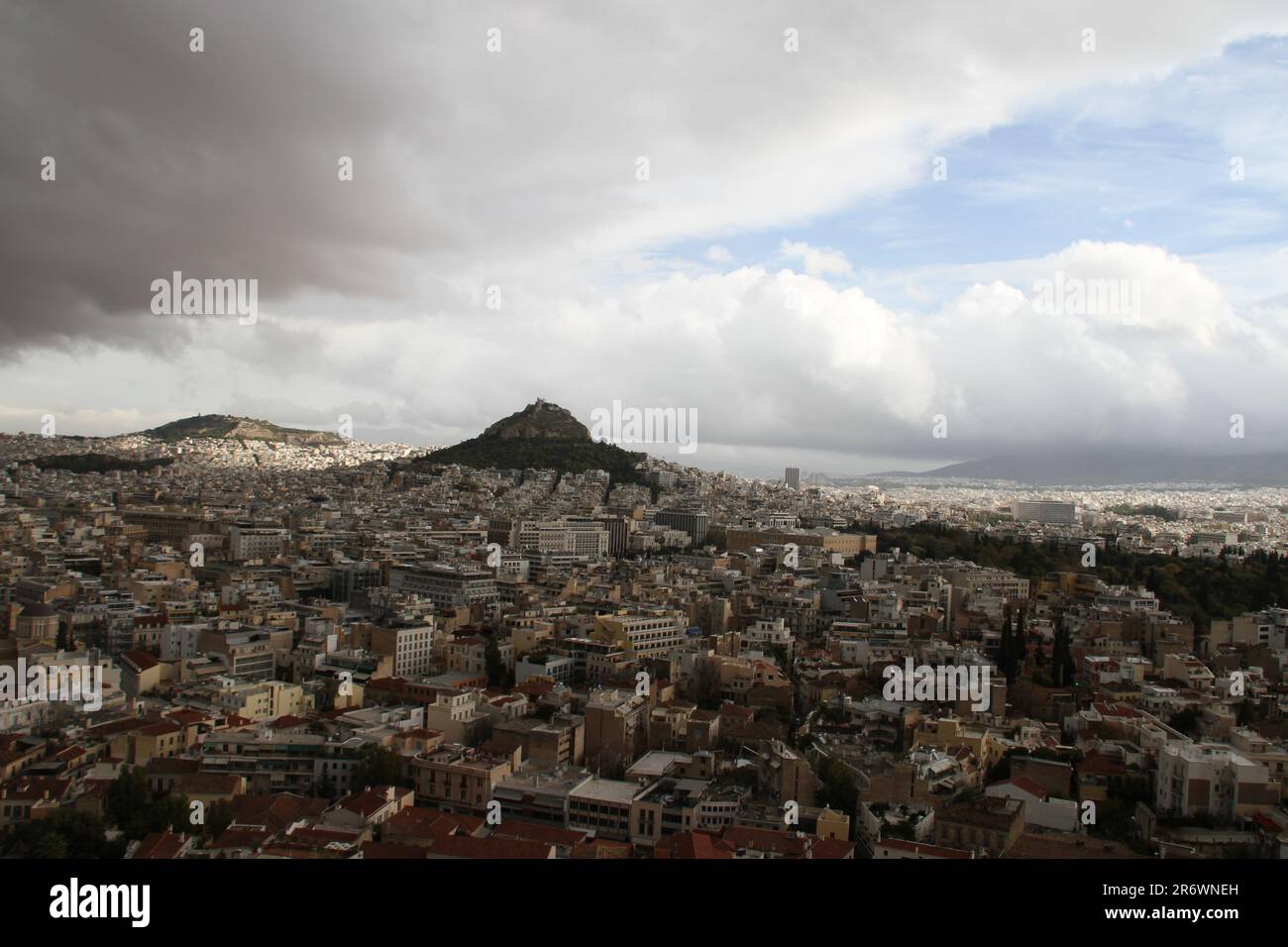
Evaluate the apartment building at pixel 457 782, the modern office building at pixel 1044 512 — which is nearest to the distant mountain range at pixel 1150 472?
the modern office building at pixel 1044 512

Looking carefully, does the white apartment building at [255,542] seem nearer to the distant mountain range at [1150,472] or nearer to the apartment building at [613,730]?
the apartment building at [613,730]

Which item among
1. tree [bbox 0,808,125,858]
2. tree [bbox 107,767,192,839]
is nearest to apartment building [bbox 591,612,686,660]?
tree [bbox 107,767,192,839]

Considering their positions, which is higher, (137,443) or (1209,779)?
(137,443)

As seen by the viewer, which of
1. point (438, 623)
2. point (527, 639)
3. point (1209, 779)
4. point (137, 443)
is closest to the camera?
point (1209, 779)

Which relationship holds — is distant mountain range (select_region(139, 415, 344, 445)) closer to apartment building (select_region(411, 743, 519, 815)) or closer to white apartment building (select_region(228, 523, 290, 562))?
white apartment building (select_region(228, 523, 290, 562))
